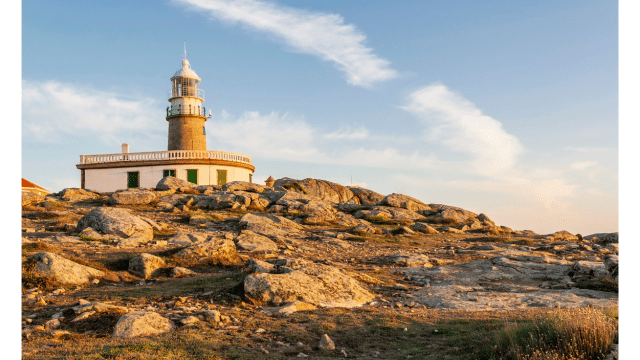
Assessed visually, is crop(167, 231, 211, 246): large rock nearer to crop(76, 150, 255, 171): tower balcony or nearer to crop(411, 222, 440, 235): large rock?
crop(411, 222, 440, 235): large rock

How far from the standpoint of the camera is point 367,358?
7.38m

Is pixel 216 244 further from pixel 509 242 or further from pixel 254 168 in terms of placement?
pixel 254 168

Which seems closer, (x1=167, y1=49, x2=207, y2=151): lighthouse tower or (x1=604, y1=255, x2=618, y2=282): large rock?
(x1=604, y1=255, x2=618, y2=282): large rock

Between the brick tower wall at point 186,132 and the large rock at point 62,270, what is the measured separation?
125 ft

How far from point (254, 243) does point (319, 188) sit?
27034mm

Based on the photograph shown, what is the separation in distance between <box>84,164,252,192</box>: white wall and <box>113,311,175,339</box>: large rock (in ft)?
125

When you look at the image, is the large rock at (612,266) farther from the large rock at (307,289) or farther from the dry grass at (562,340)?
the large rock at (307,289)

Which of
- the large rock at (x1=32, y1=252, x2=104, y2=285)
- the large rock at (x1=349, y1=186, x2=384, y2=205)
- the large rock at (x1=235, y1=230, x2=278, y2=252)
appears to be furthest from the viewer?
the large rock at (x1=349, y1=186, x2=384, y2=205)

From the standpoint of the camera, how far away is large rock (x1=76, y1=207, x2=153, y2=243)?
19.0m

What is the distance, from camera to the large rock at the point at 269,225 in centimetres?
2267

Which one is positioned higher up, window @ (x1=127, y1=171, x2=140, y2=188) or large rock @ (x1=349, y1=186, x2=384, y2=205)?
window @ (x1=127, y1=171, x2=140, y2=188)

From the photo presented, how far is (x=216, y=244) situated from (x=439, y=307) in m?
8.74

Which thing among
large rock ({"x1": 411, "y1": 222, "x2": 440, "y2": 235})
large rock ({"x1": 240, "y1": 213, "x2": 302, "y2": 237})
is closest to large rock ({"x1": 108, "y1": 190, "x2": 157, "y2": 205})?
large rock ({"x1": 240, "y1": 213, "x2": 302, "y2": 237})

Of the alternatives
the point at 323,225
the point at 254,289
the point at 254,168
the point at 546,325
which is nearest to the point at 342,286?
the point at 254,289
